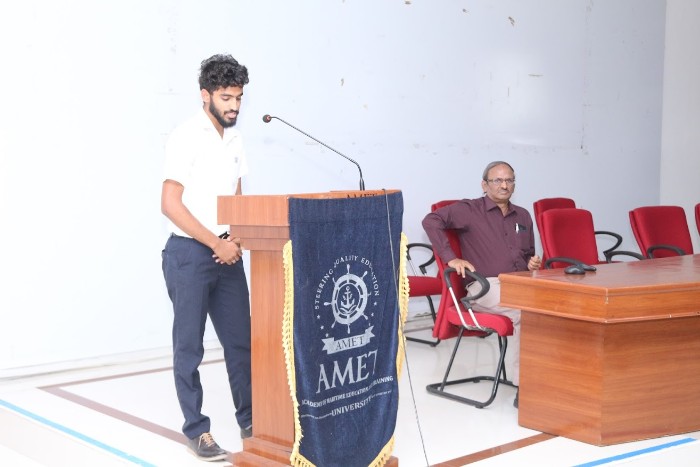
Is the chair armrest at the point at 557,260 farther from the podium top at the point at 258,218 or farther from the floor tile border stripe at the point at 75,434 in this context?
the floor tile border stripe at the point at 75,434

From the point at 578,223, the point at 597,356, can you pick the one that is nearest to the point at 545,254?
the point at 578,223

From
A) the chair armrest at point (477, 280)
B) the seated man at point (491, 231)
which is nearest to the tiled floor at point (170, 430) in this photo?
the chair armrest at point (477, 280)

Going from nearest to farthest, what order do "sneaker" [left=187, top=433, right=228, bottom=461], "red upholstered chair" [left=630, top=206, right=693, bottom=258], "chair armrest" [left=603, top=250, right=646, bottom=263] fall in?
1. "sneaker" [left=187, top=433, right=228, bottom=461]
2. "chair armrest" [left=603, top=250, right=646, bottom=263]
3. "red upholstered chair" [left=630, top=206, right=693, bottom=258]

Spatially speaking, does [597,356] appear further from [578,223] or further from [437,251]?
[578,223]

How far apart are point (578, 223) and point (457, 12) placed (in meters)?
2.61

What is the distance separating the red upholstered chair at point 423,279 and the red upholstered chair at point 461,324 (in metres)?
0.73

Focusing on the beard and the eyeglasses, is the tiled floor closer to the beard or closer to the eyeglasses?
the eyeglasses

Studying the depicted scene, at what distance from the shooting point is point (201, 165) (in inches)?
133

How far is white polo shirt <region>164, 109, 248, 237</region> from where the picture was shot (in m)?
3.32

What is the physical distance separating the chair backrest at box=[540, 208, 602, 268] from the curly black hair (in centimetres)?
215

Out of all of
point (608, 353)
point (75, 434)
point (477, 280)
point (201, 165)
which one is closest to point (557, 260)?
point (477, 280)

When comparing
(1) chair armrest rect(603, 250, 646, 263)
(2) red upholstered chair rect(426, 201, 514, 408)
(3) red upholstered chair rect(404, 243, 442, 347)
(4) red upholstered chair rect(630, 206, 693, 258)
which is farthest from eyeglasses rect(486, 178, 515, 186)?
(4) red upholstered chair rect(630, 206, 693, 258)

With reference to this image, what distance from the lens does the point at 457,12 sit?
7055 millimetres

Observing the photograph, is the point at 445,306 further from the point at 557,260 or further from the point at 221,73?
the point at 221,73
